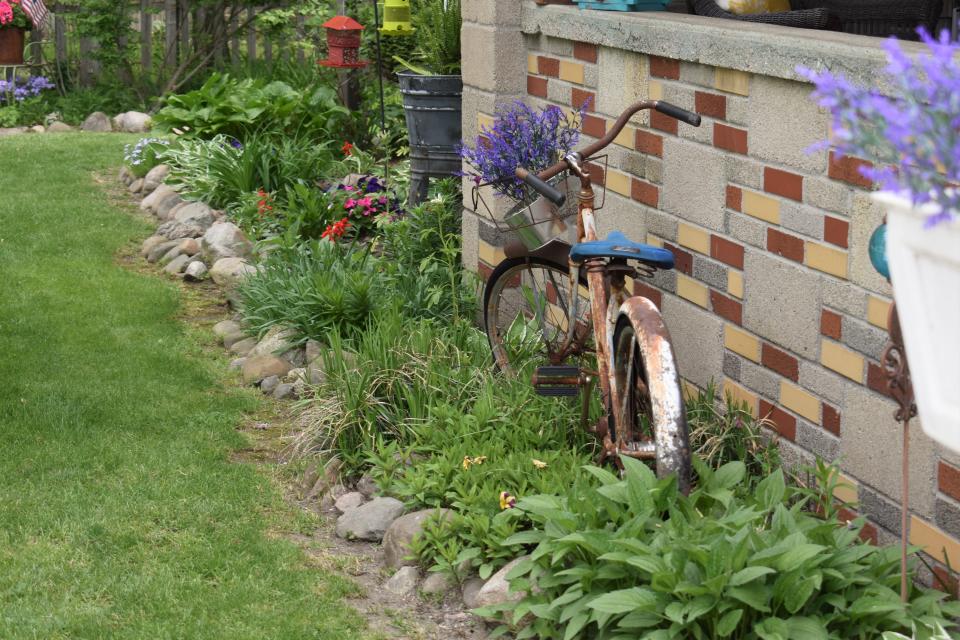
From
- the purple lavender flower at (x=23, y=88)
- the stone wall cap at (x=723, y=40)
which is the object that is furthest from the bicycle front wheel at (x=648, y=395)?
the purple lavender flower at (x=23, y=88)

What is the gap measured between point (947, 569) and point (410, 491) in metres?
1.62

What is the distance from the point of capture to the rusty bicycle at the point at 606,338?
3.37 meters

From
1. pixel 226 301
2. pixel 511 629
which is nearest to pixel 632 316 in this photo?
pixel 511 629

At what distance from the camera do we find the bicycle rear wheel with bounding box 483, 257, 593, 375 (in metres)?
4.51

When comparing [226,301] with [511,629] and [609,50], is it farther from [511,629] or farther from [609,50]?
[511,629]

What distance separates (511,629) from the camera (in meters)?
3.37

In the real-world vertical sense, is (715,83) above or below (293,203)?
above

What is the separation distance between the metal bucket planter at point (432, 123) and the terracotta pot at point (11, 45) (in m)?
6.83

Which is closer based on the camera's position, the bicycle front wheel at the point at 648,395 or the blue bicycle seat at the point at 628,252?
the bicycle front wheel at the point at 648,395

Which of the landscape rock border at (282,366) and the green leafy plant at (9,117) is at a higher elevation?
the green leafy plant at (9,117)

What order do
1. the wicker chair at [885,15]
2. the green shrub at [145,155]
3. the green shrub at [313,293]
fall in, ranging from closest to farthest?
the wicker chair at [885,15], the green shrub at [313,293], the green shrub at [145,155]

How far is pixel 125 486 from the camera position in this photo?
14.3ft

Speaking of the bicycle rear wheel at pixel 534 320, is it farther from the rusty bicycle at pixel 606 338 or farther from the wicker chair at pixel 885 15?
the wicker chair at pixel 885 15

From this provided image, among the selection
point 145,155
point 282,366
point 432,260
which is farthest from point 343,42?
point 282,366
